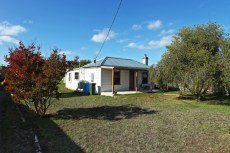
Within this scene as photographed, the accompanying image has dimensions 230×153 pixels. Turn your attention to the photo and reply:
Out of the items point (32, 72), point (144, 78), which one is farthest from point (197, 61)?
point (144, 78)

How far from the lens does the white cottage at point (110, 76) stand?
69.7ft

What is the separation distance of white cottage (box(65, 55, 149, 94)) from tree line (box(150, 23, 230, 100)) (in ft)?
17.7

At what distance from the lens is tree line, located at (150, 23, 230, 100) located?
47.0 ft

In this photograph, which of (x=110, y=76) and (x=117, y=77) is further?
(x=117, y=77)

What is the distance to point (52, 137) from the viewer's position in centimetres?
676

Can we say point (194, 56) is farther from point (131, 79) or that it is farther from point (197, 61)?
point (131, 79)

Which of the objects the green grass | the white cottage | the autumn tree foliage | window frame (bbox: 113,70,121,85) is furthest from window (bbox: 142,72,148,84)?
the green grass

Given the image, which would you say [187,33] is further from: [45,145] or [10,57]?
[45,145]

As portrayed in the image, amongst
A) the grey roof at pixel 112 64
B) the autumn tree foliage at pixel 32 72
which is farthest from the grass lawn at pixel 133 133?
the grey roof at pixel 112 64

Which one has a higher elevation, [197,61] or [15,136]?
[197,61]

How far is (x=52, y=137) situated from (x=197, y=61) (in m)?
11.5

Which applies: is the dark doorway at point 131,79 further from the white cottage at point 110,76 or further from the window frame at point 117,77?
the window frame at point 117,77

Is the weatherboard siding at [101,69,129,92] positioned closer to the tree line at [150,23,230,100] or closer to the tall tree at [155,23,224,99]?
the tree line at [150,23,230,100]

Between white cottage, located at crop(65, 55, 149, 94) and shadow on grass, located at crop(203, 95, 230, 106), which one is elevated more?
white cottage, located at crop(65, 55, 149, 94)
